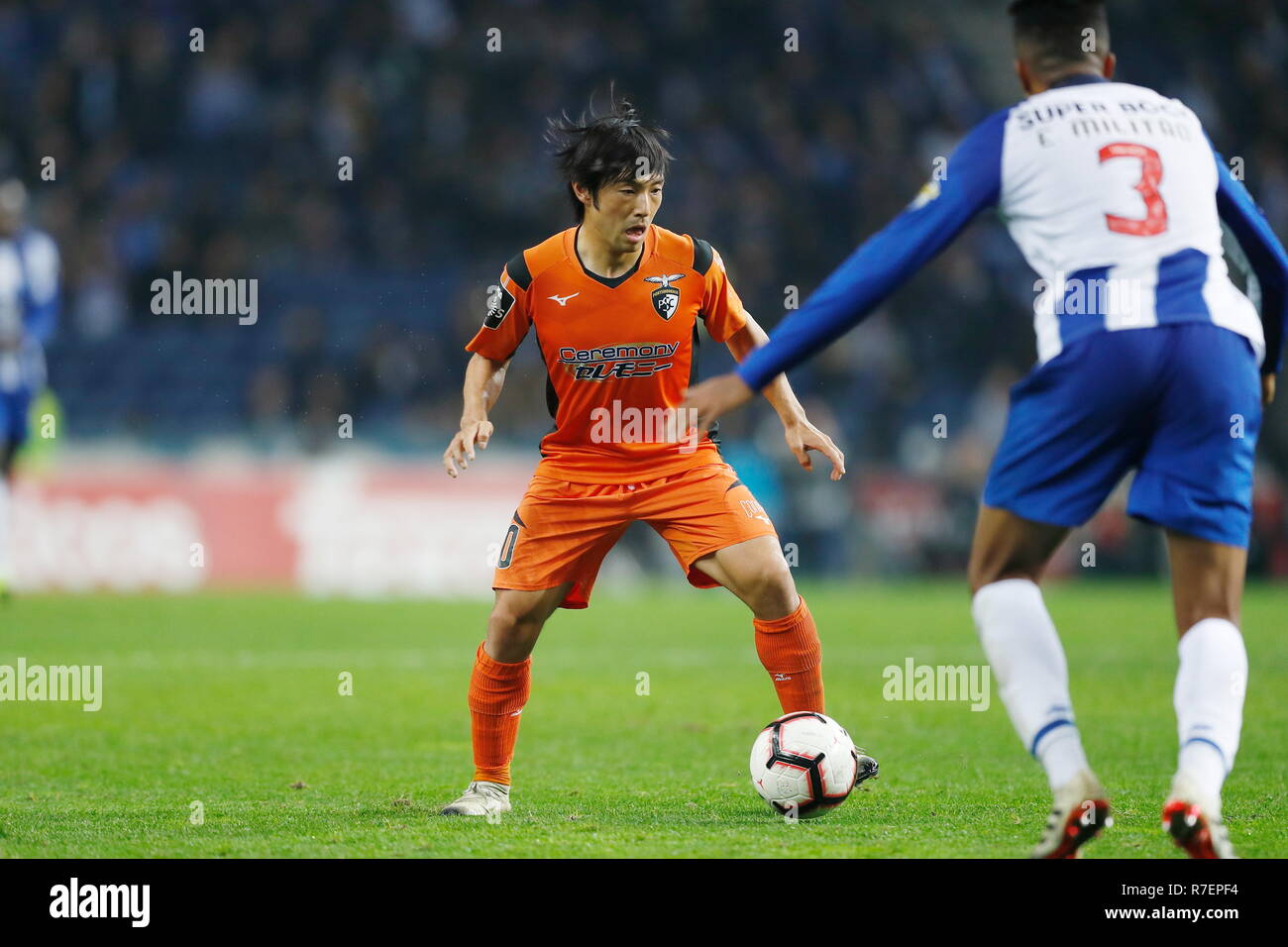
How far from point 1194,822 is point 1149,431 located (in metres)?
0.93

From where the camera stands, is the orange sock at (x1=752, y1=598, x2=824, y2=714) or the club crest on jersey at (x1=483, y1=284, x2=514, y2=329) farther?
the club crest on jersey at (x1=483, y1=284, x2=514, y2=329)

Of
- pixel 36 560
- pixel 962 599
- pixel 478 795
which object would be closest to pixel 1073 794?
pixel 478 795

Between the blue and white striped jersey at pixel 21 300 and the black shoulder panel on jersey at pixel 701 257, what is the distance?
7.48 meters

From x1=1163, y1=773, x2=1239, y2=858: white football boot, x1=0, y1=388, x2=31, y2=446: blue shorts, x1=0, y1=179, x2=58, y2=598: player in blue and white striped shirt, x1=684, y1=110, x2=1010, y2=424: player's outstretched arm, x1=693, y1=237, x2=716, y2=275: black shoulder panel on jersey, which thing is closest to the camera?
x1=1163, y1=773, x2=1239, y2=858: white football boot

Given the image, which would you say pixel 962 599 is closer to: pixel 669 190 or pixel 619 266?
pixel 669 190

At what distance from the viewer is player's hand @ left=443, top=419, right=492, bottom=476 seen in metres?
5.20

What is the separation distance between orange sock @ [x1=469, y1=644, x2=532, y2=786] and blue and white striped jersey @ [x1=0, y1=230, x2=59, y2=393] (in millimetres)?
7459

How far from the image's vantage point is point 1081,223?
12.3 feet

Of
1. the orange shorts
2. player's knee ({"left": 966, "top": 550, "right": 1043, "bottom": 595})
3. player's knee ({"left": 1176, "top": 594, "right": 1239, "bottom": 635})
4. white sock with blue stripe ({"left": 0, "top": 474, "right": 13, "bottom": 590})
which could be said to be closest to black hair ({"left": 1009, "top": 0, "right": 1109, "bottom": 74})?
player's knee ({"left": 966, "top": 550, "right": 1043, "bottom": 595})

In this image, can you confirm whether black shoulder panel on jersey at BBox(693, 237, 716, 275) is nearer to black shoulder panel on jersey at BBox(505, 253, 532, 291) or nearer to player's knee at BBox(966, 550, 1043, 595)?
black shoulder panel on jersey at BBox(505, 253, 532, 291)

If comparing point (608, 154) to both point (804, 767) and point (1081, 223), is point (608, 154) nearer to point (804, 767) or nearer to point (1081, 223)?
point (1081, 223)

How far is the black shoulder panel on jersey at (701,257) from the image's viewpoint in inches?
219

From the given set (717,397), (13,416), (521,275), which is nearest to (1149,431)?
(717,397)

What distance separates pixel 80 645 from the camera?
427 inches
